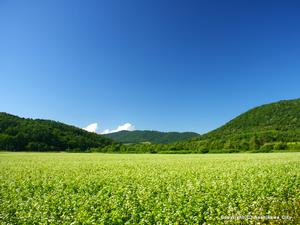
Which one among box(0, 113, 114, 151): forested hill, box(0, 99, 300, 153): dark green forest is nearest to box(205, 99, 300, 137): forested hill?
box(0, 99, 300, 153): dark green forest

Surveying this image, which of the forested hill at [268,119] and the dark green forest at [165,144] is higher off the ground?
the forested hill at [268,119]

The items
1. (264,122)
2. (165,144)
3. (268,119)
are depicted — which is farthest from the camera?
(268,119)

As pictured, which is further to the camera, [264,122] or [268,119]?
[268,119]

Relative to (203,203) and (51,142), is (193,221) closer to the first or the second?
(203,203)

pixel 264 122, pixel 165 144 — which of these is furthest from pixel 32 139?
pixel 264 122

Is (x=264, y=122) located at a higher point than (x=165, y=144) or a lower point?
higher

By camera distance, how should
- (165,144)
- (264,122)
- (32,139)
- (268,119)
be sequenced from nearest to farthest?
(32,139)
(165,144)
(264,122)
(268,119)

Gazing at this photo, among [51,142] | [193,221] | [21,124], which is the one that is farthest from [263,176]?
[21,124]

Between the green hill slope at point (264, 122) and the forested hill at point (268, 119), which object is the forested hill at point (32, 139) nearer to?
the green hill slope at point (264, 122)

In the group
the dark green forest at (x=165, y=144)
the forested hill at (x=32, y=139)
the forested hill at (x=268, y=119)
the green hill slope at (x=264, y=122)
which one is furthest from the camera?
the forested hill at (x=268, y=119)

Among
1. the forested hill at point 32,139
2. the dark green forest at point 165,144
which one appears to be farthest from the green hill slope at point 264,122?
the forested hill at point 32,139

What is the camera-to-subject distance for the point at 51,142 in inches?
4658

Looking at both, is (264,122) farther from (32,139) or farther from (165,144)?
(32,139)

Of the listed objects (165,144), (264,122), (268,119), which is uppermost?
(268,119)
